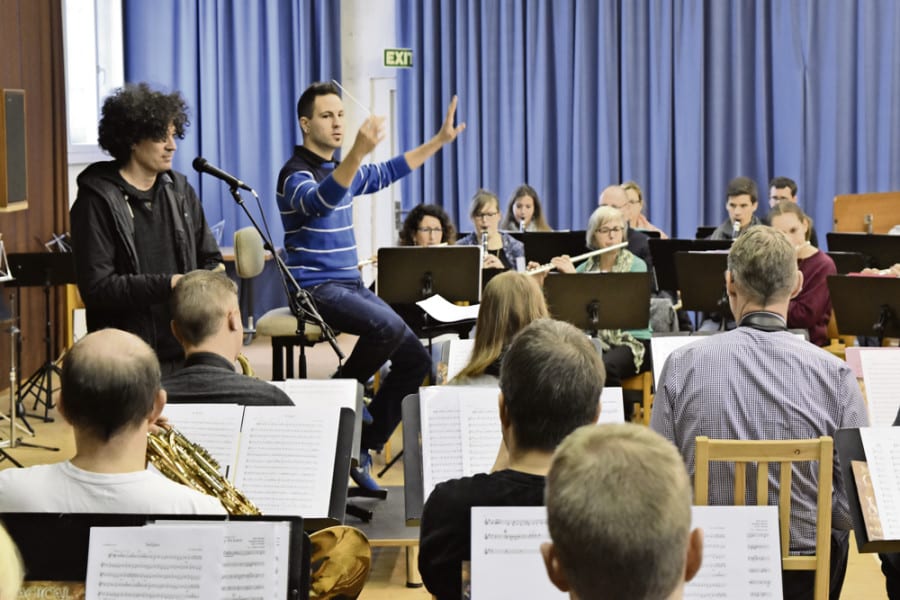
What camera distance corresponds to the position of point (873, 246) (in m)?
6.55

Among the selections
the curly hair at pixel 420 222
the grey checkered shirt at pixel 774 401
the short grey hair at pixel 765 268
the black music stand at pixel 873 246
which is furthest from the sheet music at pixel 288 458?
the black music stand at pixel 873 246

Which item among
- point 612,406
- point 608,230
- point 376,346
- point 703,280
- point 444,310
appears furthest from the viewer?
point 608,230

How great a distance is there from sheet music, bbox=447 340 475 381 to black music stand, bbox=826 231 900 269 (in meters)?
3.23

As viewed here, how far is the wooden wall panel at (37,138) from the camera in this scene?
23.9ft

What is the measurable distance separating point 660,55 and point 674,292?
293 centimetres

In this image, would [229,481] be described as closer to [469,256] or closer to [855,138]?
[469,256]

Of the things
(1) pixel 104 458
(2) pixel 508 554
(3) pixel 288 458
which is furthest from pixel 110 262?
(2) pixel 508 554

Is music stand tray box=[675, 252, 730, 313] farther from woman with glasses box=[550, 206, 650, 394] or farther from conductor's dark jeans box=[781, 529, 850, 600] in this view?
conductor's dark jeans box=[781, 529, 850, 600]

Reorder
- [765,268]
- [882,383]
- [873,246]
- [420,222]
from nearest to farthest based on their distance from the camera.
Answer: [765,268] < [882,383] < [873,246] < [420,222]

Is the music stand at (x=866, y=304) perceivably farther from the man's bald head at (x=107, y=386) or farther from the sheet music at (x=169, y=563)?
the sheet music at (x=169, y=563)

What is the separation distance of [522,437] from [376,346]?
284 cm

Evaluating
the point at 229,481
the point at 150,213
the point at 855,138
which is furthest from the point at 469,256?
the point at 855,138

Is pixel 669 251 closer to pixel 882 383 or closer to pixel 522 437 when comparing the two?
pixel 882 383

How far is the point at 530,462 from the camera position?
2.12 m
